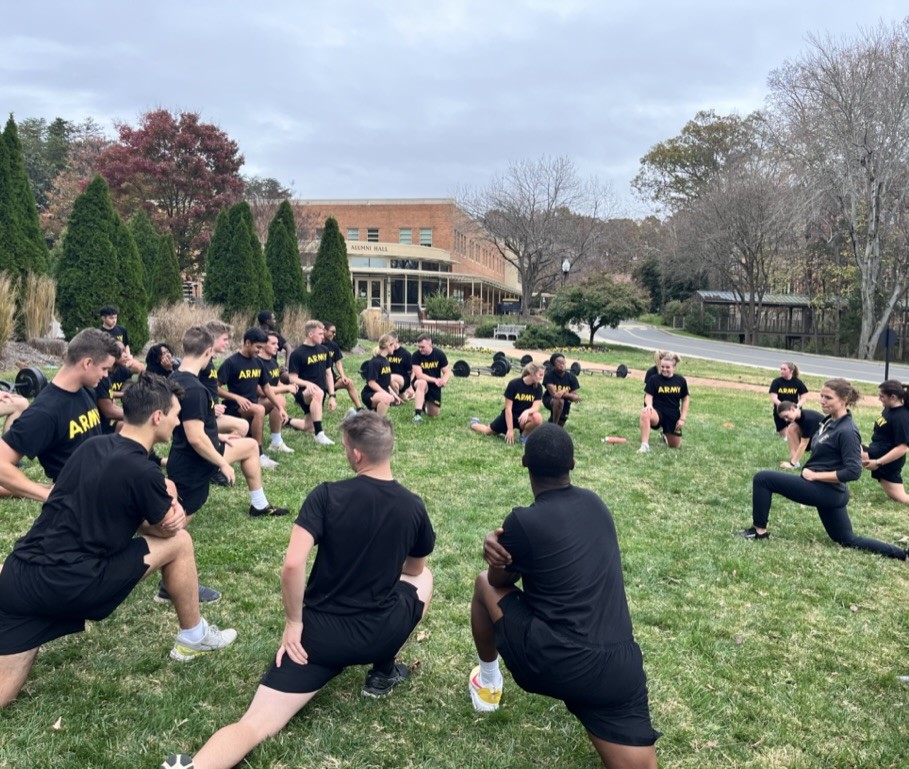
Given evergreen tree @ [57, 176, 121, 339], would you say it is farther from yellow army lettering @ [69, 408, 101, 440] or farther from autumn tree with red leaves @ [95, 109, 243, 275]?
autumn tree with red leaves @ [95, 109, 243, 275]

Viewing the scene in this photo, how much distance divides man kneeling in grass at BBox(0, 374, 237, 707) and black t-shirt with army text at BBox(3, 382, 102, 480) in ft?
2.79

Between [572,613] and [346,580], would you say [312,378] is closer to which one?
[346,580]

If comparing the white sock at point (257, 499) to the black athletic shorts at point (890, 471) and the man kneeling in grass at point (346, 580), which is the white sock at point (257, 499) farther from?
the black athletic shorts at point (890, 471)

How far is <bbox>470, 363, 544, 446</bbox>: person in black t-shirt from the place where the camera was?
940 cm

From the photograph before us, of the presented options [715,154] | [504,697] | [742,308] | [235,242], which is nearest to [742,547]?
[504,697]

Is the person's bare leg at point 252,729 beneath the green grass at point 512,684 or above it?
above

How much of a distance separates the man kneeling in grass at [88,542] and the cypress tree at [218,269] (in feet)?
52.7

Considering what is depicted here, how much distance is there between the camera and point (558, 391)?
1009cm

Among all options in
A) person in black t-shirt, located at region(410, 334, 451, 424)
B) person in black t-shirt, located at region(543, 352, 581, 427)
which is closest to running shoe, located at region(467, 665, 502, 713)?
person in black t-shirt, located at region(543, 352, 581, 427)

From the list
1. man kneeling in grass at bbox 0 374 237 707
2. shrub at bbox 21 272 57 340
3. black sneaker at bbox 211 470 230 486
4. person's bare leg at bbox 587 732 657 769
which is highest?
shrub at bbox 21 272 57 340

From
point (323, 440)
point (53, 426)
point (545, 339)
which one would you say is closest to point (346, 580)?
point (53, 426)

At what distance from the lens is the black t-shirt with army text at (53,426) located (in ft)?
12.7

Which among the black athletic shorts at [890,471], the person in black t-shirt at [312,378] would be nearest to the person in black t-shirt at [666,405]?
the black athletic shorts at [890,471]

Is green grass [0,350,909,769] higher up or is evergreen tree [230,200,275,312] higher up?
evergreen tree [230,200,275,312]
